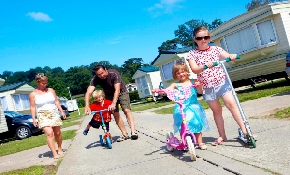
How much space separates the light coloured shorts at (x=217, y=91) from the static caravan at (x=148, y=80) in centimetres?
3014

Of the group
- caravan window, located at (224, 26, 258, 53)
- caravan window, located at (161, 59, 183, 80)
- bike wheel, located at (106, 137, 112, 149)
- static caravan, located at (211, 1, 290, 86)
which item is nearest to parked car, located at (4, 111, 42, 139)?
bike wheel, located at (106, 137, 112, 149)

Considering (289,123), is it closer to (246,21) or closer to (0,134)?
(246,21)

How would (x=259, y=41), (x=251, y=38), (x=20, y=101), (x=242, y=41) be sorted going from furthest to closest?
(x=20, y=101), (x=242, y=41), (x=251, y=38), (x=259, y=41)

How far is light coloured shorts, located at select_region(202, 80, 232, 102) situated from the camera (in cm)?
441

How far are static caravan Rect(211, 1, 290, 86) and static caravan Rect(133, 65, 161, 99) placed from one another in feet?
59.5

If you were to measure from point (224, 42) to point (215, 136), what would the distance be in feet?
44.8

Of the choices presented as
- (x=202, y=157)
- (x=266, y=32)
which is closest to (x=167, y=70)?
(x=266, y=32)

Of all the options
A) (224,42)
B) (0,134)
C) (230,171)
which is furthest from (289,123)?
(0,134)

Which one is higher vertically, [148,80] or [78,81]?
[78,81]

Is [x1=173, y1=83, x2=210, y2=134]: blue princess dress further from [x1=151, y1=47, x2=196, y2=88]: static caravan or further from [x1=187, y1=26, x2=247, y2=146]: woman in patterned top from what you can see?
[x1=151, y1=47, x2=196, y2=88]: static caravan

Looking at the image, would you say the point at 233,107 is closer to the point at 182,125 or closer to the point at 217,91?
the point at 217,91

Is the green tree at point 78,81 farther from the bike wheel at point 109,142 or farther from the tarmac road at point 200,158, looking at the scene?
the tarmac road at point 200,158

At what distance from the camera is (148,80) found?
119 feet

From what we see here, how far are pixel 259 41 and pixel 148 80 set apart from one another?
21.9 m
